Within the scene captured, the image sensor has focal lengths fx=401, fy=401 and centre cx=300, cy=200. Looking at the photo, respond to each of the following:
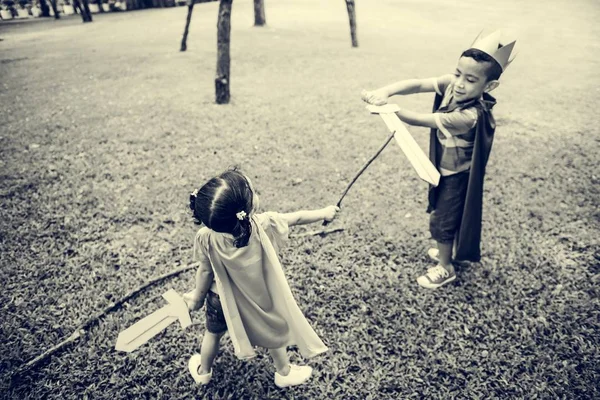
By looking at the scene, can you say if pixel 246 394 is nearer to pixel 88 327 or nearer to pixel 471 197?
pixel 88 327

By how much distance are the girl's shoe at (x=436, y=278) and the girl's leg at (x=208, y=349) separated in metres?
1.65

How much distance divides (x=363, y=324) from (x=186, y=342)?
47.5 inches

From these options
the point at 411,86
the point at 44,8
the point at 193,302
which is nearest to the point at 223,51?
the point at 411,86

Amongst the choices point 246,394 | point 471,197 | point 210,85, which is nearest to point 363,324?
point 246,394

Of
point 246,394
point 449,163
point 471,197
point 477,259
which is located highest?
point 449,163

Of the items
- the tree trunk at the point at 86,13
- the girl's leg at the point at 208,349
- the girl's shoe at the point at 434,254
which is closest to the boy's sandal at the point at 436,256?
the girl's shoe at the point at 434,254

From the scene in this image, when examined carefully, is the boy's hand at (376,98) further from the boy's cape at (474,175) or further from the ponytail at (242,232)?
the ponytail at (242,232)

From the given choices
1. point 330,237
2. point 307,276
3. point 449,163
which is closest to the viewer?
point 449,163

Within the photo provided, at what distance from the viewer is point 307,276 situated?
3.21 meters

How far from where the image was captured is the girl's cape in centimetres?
187

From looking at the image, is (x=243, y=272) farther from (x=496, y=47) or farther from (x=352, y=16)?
(x=352, y=16)

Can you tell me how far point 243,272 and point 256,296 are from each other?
0.58 ft

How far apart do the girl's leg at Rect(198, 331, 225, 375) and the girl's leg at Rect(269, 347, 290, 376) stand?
1.03 feet

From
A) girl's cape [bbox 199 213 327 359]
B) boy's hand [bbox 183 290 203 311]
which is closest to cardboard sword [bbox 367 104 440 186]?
girl's cape [bbox 199 213 327 359]
